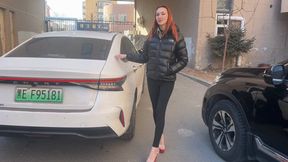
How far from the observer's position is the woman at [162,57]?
353 cm

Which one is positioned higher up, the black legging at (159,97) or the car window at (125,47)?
the car window at (125,47)

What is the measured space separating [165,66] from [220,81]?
1.01m

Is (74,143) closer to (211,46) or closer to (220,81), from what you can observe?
(220,81)

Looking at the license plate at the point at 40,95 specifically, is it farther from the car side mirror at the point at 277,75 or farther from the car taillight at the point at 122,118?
the car side mirror at the point at 277,75

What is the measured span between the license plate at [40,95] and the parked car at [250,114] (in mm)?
1950

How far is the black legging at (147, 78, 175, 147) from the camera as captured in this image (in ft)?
11.9

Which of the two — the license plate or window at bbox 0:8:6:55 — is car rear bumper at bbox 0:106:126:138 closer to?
the license plate

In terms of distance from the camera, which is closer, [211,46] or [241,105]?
[241,105]

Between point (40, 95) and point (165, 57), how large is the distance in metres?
1.36

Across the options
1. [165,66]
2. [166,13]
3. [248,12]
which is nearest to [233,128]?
[165,66]

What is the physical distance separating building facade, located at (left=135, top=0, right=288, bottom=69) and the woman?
11.3 meters

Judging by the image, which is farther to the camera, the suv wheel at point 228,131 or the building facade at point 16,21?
the building facade at point 16,21

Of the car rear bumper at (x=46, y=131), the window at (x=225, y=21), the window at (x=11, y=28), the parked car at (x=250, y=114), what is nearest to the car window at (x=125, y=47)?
the parked car at (x=250, y=114)

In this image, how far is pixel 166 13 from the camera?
11.7 feet
